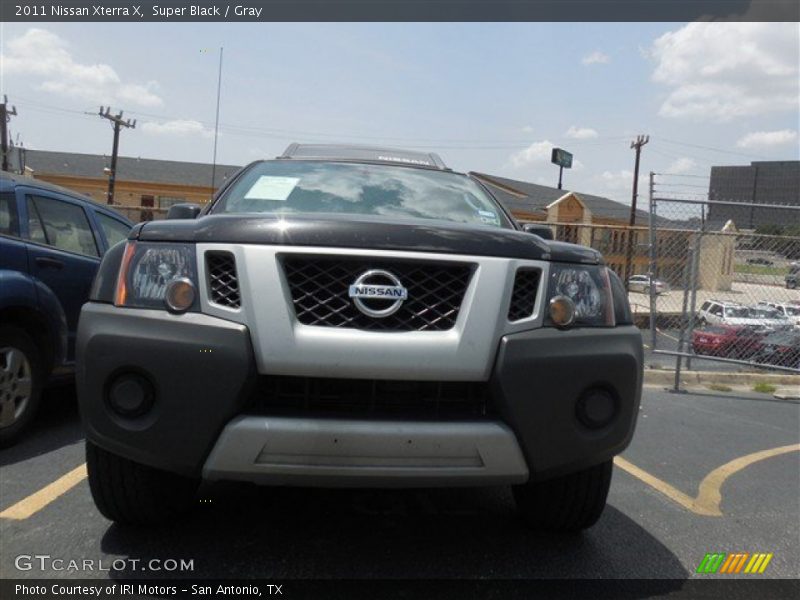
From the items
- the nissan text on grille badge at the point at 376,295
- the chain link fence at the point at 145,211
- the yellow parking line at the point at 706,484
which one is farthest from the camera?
the chain link fence at the point at 145,211

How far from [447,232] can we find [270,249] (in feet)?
2.01

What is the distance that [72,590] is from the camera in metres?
2.25

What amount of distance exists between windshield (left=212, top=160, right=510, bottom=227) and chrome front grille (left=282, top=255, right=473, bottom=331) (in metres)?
0.74

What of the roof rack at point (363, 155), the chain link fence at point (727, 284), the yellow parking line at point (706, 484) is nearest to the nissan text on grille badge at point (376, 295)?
the roof rack at point (363, 155)

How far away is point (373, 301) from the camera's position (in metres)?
2.12

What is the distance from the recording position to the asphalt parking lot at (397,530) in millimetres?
2479

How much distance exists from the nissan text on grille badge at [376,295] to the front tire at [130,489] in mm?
1072

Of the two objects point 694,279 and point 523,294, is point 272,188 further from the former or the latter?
point 694,279

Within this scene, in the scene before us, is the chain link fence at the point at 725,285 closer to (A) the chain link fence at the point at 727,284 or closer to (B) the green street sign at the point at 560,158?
(A) the chain link fence at the point at 727,284

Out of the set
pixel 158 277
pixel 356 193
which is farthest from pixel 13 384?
pixel 356 193

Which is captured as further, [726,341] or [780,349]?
[726,341]

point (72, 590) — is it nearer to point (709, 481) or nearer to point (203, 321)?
point (203, 321)

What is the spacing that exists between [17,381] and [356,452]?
2.83m

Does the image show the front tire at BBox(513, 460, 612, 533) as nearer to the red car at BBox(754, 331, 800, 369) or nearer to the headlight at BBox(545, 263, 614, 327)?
the headlight at BBox(545, 263, 614, 327)
